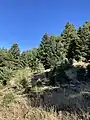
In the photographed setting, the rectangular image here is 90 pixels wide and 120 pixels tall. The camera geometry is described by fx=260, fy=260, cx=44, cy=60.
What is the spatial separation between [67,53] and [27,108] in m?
43.5

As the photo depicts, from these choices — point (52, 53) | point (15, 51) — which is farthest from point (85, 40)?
point (15, 51)

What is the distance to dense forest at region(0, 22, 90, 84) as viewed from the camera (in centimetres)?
4431

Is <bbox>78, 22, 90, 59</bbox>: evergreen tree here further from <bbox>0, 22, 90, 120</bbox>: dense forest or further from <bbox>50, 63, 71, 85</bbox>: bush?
<bbox>50, 63, 71, 85</bbox>: bush

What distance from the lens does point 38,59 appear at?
5038 cm

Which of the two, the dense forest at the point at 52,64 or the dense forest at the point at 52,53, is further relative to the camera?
the dense forest at the point at 52,53

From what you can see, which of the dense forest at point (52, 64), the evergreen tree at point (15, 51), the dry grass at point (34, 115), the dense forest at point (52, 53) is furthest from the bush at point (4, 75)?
the dry grass at point (34, 115)

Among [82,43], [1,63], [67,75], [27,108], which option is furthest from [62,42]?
[27,108]

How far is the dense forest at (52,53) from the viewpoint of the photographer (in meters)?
44.3

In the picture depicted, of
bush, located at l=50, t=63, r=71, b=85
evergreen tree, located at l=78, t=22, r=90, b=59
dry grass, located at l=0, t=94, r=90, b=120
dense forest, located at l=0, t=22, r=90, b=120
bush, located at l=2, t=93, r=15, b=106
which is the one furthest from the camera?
evergreen tree, located at l=78, t=22, r=90, b=59

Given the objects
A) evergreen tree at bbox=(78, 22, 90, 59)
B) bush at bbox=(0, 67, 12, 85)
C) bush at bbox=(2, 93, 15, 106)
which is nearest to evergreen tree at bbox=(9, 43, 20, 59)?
evergreen tree at bbox=(78, 22, 90, 59)

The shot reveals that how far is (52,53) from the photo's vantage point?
160 ft

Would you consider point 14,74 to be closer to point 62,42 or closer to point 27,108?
point 62,42

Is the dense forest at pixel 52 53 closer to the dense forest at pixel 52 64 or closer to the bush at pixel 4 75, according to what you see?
the dense forest at pixel 52 64

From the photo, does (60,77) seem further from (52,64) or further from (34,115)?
(34,115)
